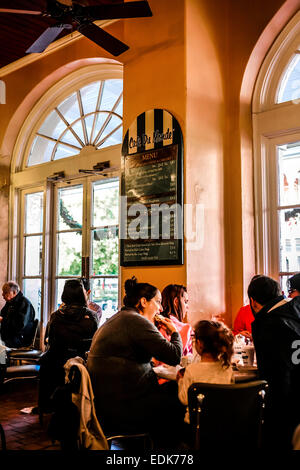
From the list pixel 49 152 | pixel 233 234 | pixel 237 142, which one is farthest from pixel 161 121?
pixel 49 152

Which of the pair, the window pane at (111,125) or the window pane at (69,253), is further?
the window pane at (69,253)

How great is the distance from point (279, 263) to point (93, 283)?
2372 mm

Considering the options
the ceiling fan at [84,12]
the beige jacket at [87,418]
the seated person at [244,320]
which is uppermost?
the ceiling fan at [84,12]

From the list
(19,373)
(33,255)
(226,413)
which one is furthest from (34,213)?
(226,413)

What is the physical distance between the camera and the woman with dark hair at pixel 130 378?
261 cm

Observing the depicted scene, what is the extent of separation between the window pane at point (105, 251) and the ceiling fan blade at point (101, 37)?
214 cm

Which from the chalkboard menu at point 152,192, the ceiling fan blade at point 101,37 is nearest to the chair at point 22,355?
the chalkboard menu at point 152,192

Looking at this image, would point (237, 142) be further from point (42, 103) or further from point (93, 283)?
point (42, 103)

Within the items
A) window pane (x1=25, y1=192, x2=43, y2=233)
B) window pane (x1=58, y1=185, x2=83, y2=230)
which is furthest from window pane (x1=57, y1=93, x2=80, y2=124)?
window pane (x1=25, y1=192, x2=43, y2=233)

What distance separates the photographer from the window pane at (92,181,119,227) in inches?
223

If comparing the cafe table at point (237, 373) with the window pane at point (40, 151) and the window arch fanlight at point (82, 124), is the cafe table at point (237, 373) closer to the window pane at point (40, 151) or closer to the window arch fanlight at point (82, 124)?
the window arch fanlight at point (82, 124)

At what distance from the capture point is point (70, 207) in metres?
6.24

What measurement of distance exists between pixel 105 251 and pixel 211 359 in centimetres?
340
